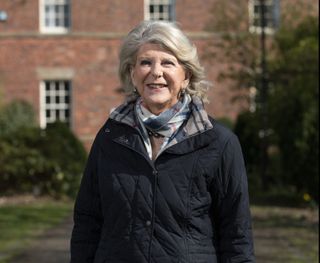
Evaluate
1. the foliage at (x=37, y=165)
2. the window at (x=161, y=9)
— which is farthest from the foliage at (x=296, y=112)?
the window at (x=161, y=9)

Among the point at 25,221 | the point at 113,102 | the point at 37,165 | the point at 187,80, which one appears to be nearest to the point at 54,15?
the point at 113,102

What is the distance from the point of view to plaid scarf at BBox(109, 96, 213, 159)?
352cm

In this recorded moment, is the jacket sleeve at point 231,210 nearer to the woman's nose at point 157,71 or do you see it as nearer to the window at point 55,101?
the woman's nose at point 157,71

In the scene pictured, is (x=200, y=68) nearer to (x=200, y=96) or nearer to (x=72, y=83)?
(x=200, y=96)

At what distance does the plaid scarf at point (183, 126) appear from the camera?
3.52 meters

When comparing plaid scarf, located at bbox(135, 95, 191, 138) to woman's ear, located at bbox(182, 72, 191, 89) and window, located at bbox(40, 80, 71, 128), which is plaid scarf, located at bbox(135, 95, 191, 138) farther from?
window, located at bbox(40, 80, 71, 128)

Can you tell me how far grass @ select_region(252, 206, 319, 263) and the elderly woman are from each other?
5.69 metres

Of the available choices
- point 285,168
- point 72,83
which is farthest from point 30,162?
point 72,83

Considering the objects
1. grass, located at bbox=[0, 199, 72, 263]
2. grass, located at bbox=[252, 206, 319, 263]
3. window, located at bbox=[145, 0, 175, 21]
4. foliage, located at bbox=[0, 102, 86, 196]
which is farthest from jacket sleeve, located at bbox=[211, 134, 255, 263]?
window, located at bbox=[145, 0, 175, 21]

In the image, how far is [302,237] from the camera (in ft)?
37.3

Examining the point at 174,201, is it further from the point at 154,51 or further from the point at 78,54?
the point at 78,54

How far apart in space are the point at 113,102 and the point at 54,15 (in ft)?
11.5

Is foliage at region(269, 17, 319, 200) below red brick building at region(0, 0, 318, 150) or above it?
below

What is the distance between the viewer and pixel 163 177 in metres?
3.44
